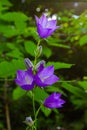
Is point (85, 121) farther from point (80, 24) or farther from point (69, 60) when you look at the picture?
point (80, 24)

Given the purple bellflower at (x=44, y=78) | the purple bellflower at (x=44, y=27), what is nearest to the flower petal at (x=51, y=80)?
the purple bellflower at (x=44, y=78)

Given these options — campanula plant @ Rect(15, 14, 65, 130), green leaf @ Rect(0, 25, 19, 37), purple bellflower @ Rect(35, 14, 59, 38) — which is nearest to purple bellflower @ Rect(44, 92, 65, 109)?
campanula plant @ Rect(15, 14, 65, 130)

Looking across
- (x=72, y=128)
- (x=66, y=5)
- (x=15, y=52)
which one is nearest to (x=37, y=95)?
(x=15, y=52)

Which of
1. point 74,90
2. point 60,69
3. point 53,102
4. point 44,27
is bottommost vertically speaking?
point 60,69

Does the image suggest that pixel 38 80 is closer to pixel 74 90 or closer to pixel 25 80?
pixel 25 80

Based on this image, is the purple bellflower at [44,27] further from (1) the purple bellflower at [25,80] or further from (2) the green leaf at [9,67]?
(2) the green leaf at [9,67]

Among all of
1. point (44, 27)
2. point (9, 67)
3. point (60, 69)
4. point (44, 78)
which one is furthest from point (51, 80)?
Answer: point (60, 69)

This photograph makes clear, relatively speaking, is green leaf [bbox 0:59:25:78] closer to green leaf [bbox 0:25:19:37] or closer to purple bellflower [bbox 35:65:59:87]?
purple bellflower [bbox 35:65:59:87]
